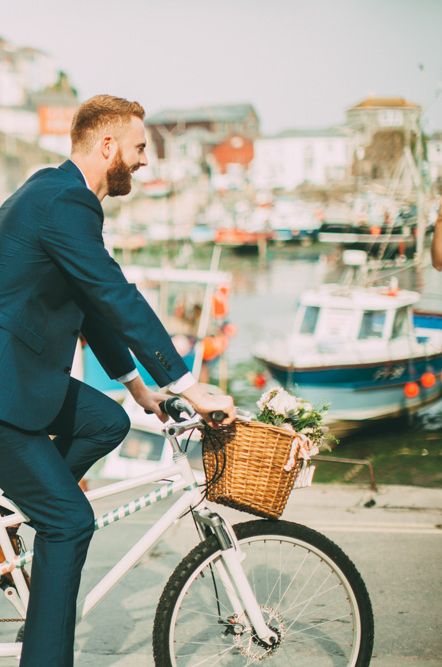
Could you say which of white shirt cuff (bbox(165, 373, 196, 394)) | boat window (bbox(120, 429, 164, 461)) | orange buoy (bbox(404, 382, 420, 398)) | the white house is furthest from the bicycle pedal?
the white house

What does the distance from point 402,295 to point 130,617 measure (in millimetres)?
9813

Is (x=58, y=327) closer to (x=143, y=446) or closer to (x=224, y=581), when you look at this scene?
(x=224, y=581)

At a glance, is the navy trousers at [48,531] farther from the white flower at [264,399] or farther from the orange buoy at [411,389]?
the orange buoy at [411,389]

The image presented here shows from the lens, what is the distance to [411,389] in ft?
41.5

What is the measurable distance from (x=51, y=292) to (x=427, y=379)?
1123cm

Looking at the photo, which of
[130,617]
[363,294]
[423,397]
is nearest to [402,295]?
[363,294]

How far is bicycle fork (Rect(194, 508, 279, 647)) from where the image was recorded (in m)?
2.32

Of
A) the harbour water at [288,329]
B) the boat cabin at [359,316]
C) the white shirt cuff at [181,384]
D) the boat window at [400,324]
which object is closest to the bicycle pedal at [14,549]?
the white shirt cuff at [181,384]

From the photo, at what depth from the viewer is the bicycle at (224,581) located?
91.0 inches

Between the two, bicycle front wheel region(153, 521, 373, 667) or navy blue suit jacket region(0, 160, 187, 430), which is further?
bicycle front wheel region(153, 521, 373, 667)

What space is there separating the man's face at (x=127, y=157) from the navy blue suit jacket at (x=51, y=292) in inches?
4.3

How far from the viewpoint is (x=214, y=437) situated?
88.3 inches

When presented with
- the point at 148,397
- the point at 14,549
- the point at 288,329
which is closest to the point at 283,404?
the point at 148,397

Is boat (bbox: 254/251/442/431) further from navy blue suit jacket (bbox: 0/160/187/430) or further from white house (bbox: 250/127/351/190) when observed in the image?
white house (bbox: 250/127/351/190)
